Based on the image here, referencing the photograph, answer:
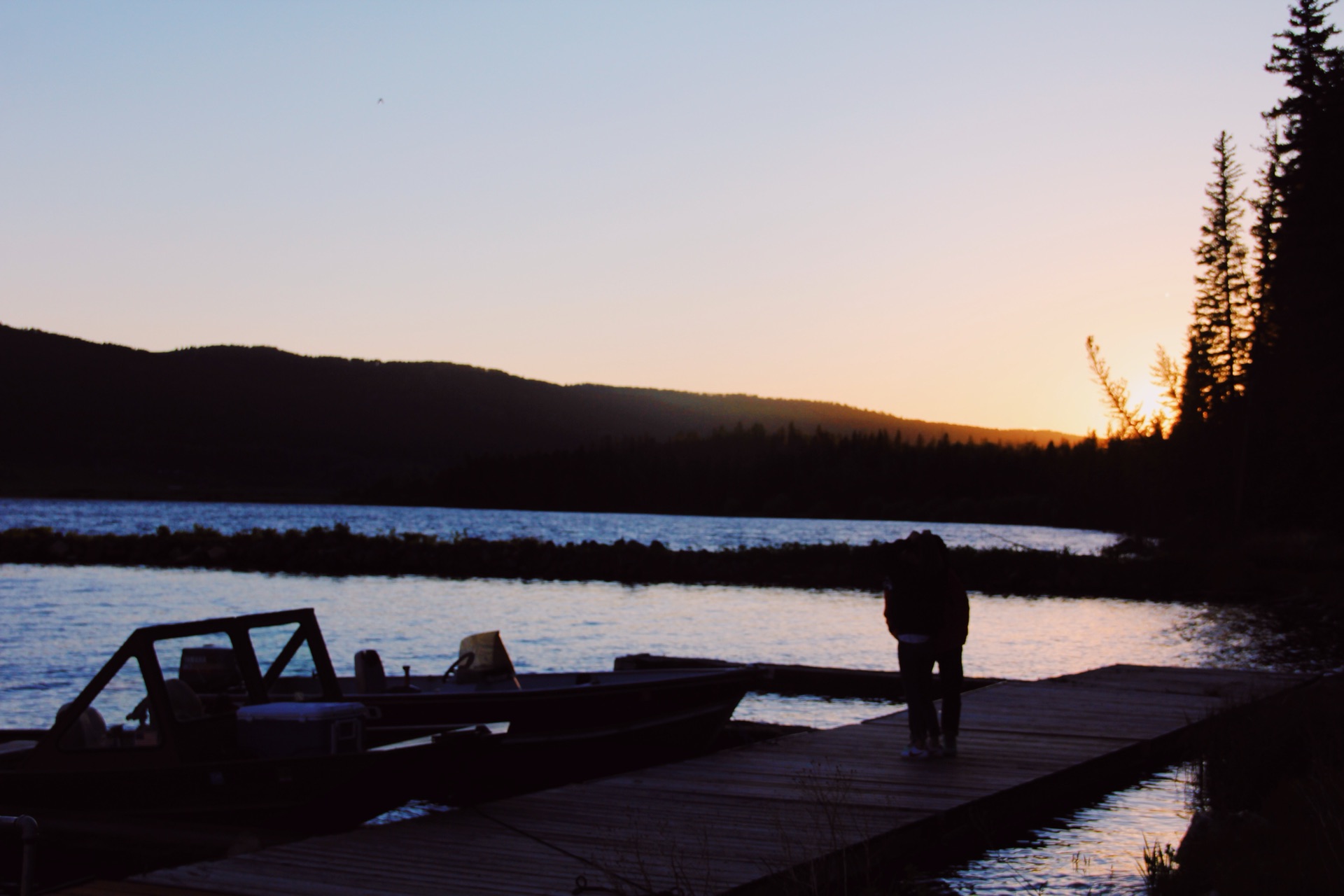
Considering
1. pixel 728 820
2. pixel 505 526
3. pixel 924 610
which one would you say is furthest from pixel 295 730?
pixel 505 526

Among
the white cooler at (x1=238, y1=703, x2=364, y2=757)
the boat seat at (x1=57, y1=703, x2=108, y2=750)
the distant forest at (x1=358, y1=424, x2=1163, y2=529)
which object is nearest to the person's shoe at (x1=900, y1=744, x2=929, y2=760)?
the white cooler at (x1=238, y1=703, x2=364, y2=757)

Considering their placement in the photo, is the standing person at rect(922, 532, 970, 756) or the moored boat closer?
the moored boat

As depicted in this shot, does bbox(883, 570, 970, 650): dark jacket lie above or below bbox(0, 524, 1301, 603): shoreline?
above

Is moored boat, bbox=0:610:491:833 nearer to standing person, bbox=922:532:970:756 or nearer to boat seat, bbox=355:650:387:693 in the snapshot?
boat seat, bbox=355:650:387:693

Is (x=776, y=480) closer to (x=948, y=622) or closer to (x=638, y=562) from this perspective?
(x=638, y=562)

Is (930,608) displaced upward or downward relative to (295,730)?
upward

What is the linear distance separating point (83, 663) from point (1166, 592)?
3274 centimetres

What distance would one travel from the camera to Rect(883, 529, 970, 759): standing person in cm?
1008

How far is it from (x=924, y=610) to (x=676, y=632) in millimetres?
22814

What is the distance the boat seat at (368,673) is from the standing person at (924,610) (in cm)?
473

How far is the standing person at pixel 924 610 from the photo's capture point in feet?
33.1

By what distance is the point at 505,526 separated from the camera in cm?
11075

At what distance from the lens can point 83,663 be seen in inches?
1011

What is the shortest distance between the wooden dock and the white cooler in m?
0.85
